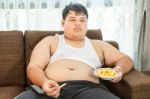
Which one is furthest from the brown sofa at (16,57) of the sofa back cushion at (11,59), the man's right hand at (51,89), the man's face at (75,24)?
the man's right hand at (51,89)

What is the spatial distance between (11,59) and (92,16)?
92 cm

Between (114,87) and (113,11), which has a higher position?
(113,11)

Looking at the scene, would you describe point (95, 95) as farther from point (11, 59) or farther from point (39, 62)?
point (11, 59)

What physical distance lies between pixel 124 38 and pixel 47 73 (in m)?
1.07

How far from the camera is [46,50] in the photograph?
230 centimetres

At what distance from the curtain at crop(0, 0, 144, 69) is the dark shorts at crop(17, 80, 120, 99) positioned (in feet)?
2.97

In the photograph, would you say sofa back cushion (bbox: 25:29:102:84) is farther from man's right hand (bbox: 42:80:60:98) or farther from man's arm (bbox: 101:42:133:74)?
man's right hand (bbox: 42:80:60:98)

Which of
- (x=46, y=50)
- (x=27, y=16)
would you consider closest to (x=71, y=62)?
(x=46, y=50)

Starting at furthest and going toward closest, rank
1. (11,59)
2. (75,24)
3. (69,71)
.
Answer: (11,59), (75,24), (69,71)

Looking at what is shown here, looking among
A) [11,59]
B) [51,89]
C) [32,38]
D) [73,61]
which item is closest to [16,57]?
[11,59]

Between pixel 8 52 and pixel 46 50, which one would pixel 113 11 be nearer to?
pixel 46 50

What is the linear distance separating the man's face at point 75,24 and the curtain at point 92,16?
486 millimetres

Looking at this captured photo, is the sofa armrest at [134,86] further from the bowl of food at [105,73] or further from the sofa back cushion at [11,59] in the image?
the sofa back cushion at [11,59]

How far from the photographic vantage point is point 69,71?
220 cm
